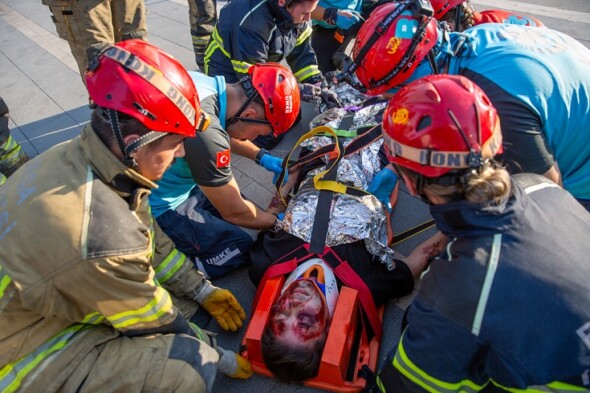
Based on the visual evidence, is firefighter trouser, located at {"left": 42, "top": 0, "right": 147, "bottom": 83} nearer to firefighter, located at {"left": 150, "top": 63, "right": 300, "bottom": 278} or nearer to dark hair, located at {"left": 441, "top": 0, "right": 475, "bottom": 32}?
firefighter, located at {"left": 150, "top": 63, "right": 300, "bottom": 278}

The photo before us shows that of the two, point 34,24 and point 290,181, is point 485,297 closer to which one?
point 290,181

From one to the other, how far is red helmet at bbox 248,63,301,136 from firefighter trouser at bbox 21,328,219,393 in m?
1.43

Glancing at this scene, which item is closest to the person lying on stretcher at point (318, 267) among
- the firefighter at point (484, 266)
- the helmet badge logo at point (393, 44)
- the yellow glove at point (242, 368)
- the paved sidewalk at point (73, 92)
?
the yellow glove at point (242, 368)

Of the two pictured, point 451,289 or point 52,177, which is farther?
point 52,177

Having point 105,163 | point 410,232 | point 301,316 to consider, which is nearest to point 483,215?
point 301,316

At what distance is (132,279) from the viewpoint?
1.78 meters

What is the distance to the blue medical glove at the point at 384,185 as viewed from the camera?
302 centimetres

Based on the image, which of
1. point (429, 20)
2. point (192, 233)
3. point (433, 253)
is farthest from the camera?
point (192, 233)

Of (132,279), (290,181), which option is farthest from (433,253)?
(132,279)

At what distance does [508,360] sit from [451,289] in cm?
28

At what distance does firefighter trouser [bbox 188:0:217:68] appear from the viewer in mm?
5406

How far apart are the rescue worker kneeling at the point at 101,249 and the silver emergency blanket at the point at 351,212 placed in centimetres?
99

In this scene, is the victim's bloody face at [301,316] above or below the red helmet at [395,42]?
below

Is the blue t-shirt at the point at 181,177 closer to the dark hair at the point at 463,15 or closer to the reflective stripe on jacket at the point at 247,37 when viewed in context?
the reflective stripe on jacket at the point at 247,37
